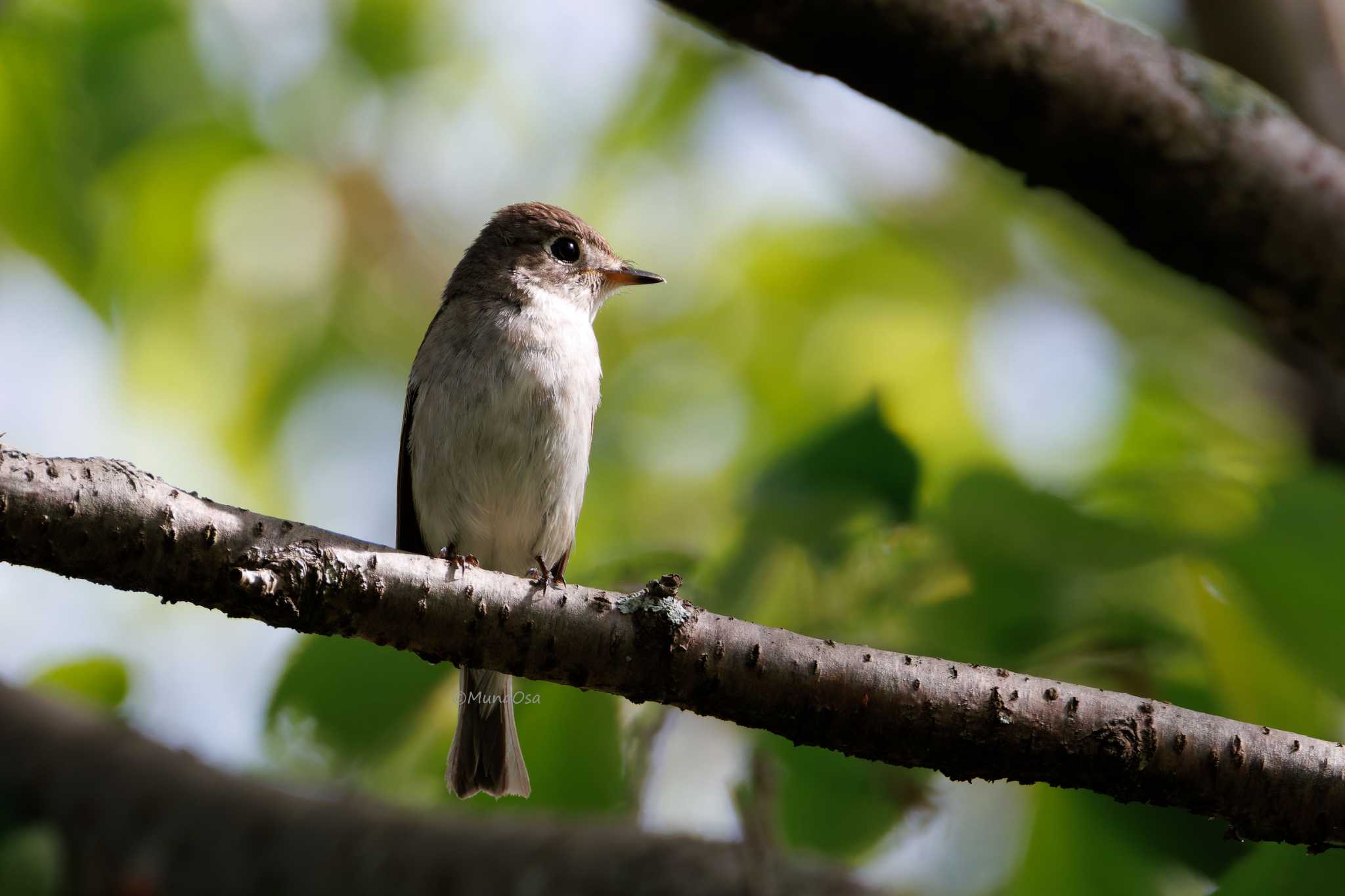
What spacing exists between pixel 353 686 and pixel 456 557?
3.02ft

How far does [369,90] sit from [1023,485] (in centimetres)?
538

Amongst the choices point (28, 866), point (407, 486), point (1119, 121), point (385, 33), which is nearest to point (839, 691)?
point (1119, 121)

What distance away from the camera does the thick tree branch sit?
2.64 metres

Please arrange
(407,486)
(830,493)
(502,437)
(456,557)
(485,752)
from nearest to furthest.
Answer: (830,493) < (456,557) < (485,752) < (502,437) < (407,486)

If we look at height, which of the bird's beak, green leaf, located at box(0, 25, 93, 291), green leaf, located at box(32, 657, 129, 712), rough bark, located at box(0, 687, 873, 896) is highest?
green leaf, located at box(0, 25, 93, 291)

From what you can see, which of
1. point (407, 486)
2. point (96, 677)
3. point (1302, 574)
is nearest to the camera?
point (1302, 574)

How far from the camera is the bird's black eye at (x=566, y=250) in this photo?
6.25 m

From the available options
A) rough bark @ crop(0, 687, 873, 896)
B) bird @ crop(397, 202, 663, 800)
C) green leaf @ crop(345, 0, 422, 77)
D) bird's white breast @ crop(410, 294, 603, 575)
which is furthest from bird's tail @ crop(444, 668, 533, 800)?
green leaf @ crop(345, 0, 422, 77)

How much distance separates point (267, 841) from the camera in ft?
14.2

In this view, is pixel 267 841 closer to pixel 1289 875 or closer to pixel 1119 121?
pixel 1289 875

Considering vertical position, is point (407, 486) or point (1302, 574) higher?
point (1302, 574)

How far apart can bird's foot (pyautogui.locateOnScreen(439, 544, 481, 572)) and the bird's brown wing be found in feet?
0.83

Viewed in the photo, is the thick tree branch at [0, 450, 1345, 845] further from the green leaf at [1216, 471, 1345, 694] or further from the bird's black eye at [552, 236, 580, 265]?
the bird's black eye at [552, 236, 580, 265]

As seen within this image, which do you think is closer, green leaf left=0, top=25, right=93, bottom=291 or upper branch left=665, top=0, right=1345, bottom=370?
upper branch left=665, top=0, right=1345, bottom=370
